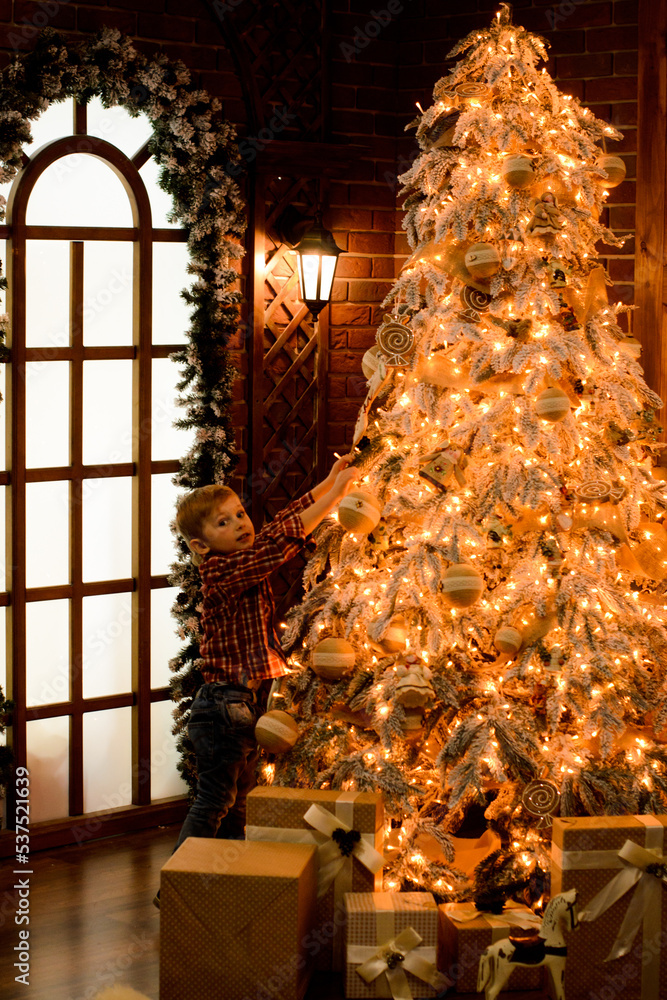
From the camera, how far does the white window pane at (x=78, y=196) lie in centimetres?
452

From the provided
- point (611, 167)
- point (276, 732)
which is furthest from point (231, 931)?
point (611, 167)

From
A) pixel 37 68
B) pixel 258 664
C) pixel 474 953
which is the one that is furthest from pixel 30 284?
pixel 474 953

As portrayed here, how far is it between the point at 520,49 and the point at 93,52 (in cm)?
169

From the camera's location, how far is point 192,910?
3.25 metres

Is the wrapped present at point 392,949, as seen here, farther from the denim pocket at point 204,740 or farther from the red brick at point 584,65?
the red brick at point 584,65

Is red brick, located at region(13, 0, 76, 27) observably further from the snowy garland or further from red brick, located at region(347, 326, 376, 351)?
red brick, located at region(347, 326, 376, 351)

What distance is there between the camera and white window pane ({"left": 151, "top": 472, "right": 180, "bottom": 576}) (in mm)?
4914

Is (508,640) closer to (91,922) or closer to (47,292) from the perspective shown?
(91,922)

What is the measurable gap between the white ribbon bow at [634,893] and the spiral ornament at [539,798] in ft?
0.81

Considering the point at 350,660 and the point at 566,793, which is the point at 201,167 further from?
the point at 566,793

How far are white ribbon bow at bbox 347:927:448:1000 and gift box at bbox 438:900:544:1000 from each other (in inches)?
4.3

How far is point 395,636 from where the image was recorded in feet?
12.3

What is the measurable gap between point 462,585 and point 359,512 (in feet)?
1.36

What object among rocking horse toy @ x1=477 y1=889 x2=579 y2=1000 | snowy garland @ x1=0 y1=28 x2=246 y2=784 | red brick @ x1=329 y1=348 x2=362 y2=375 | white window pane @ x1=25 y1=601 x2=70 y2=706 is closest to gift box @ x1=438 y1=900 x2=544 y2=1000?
rocking horse toy @ x1=477 y1=889 x2=579 y2=1000
